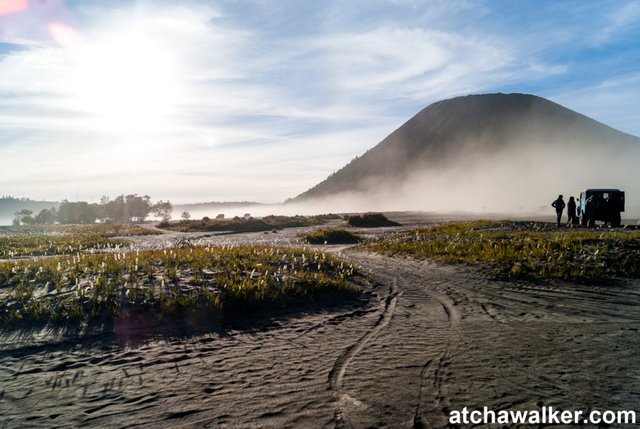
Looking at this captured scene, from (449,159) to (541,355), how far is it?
170375 mm

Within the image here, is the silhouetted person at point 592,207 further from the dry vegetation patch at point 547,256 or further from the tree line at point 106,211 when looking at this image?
the tree line at point 106,211

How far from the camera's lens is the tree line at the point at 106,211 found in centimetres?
11469

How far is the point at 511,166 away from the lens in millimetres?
152000

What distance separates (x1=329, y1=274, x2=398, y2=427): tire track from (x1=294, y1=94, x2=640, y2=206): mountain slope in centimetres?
15744

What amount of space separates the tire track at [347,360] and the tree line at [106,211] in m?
116

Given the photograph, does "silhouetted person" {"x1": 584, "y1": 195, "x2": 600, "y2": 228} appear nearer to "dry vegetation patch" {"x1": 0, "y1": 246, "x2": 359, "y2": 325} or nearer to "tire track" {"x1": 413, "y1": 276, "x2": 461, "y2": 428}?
"dry vegetation patch" {"x1": 0, "y1": 246, "x2": 359, "y2": 325}

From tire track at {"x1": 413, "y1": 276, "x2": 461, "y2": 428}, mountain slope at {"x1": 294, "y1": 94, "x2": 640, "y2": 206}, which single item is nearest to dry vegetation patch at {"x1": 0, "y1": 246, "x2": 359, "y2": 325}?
tire track at {"x1": 413, "y1": 276, "x2": 461, "y2": 428}

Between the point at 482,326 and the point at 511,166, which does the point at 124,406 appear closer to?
the point at 482,326

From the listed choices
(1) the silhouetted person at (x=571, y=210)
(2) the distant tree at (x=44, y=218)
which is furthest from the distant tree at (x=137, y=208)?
(1) the silhouetted person at (x=571, y=210)

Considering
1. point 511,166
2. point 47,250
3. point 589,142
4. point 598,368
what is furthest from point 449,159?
point 598,368

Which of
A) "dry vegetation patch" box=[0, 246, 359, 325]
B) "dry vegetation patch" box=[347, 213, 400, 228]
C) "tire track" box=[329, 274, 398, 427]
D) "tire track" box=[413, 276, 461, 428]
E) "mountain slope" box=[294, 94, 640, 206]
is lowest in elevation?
"tire track" box=[329, 274, 398, 427]

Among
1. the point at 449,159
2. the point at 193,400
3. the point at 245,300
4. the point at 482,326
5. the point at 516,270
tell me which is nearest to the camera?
the point at 193,400

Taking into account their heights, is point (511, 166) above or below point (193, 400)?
above

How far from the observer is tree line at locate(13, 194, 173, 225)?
115 m
